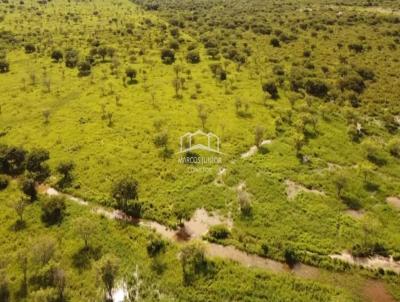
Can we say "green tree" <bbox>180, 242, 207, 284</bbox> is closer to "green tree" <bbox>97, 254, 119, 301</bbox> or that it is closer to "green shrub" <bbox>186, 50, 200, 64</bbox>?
"green tree" <bbox>97, 254, 119, 301</bbox>

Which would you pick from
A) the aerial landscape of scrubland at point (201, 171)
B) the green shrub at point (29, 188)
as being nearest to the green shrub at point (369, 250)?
the aerial landscape of scrubland at point (201, 171)

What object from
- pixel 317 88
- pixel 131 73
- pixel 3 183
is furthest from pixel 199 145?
pixel 131 73

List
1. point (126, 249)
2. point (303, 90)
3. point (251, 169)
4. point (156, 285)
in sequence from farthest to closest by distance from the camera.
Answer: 1. point (303, 90)
2. point (251, 169)
3. point (126, 249)
4. point (156, 285)

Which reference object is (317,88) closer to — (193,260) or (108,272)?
(193,260)

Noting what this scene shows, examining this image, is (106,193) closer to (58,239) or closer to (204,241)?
(58,239)

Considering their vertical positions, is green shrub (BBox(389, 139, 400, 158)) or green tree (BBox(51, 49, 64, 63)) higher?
green tree (BBox(51, 49, 64, 63))

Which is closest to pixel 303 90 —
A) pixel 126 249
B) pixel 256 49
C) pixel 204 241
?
pixel 256 49

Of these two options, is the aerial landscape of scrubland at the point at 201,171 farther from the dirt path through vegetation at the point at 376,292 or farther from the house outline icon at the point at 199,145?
the house outline icon at the point at 199,145

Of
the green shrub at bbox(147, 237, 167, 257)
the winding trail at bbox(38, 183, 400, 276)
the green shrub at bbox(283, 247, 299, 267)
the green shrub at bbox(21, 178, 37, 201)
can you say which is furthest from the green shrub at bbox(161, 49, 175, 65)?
the green shrub at bbox(283, 247, 299, 267)

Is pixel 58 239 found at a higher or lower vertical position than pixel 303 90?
lower
